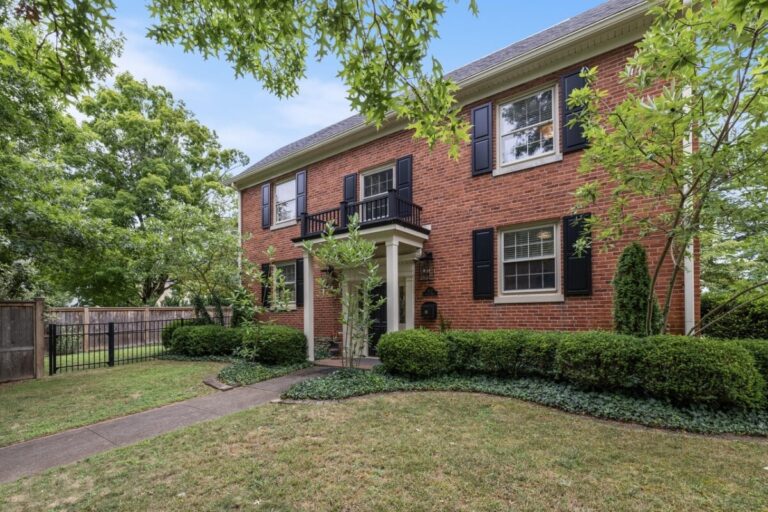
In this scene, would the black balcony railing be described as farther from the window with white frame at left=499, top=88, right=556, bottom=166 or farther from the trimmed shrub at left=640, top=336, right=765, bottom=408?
the trimmed shrub at left=640, top=336, right=765, bottom=408

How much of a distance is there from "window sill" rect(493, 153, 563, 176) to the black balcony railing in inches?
79.7

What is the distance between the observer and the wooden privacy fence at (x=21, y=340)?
739 centimetres

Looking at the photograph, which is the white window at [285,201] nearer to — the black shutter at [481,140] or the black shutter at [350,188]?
the black shutter at [350,188]

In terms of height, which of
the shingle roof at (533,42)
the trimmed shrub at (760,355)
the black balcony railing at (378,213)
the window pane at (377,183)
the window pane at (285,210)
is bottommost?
the trimmed shrub at (760,355)

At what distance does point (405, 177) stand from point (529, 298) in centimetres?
408

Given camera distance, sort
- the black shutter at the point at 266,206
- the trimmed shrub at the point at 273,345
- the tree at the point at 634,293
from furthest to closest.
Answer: the black shutter at the point at 266,206 < the trimmed shrub at the point at 273,345 < the tree at the point at 634,293

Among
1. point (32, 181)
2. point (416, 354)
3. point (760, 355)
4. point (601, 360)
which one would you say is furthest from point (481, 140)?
point (32, 181)

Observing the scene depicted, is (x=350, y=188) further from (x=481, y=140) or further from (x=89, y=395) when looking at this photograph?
(x=89, y=395)

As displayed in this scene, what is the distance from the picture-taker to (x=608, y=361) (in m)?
4.97

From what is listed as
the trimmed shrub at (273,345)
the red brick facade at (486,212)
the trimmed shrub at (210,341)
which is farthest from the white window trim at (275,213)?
the trimmed shrub at (273,345)

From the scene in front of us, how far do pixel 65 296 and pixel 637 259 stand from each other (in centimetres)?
2378

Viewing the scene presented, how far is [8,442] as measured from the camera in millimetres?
4273

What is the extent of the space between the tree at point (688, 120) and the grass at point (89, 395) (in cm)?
756

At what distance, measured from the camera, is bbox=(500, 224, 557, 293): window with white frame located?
6.93 m
